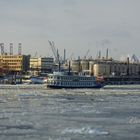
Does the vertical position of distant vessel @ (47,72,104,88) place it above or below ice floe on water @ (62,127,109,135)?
above

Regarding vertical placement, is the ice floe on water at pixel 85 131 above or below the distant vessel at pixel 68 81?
below

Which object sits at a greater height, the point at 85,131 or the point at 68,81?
the point at 68,81

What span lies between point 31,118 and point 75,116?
3980 millimetres

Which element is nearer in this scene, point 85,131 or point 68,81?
point 85,131

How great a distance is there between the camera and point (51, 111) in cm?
4672

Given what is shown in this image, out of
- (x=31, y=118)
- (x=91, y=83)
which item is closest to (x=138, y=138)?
(x=31, y=118)

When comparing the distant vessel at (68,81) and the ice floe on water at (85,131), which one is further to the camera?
the distant vessel at (68,81)

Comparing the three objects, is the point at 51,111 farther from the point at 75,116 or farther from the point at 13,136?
the point at 13,136

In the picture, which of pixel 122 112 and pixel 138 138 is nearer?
pixel 138 138

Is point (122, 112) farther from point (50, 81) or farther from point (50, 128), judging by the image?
point (50, 81)

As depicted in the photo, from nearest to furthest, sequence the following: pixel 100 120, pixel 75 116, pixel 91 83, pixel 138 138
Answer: pixel 138 138 → pixel 100 120 → pixel 75 116 → pixel 91 83

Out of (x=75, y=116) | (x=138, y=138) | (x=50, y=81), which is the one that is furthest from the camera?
(x=50, y=81)

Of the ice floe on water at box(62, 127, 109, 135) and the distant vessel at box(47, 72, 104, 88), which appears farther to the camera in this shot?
the distant vessel at box(47, 72, 104, 88)

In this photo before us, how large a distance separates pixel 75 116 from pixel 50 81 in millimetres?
83091
